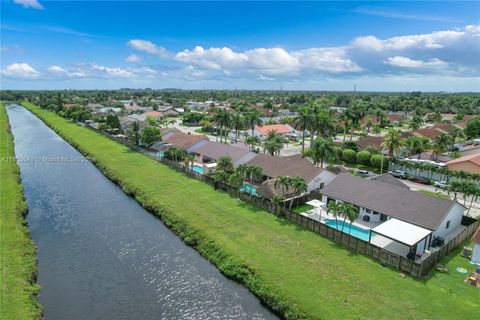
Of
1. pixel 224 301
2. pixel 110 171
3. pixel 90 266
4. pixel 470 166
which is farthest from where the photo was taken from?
pixel 110 171

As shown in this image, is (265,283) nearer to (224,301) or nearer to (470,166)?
(224,301)

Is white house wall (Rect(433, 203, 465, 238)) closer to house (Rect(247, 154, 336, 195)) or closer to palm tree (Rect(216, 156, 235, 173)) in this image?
house (Rect(247, 154, 336, 195))

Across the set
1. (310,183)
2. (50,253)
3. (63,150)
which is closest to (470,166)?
(310,183)

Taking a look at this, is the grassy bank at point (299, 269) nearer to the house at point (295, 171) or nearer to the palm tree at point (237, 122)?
the house at point (295, 171)

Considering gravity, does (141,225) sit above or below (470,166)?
below

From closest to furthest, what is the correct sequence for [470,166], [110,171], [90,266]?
[90,266] → [470,166] → [110,171]

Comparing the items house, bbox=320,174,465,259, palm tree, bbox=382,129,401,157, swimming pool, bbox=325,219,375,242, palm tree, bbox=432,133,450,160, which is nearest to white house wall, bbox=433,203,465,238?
house, bbox=320,174,465,259

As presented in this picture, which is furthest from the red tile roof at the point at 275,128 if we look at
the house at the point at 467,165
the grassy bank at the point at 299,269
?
the grassy bank at the point at 299,269
